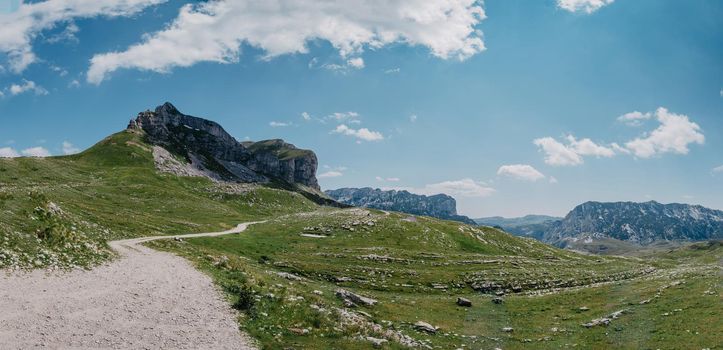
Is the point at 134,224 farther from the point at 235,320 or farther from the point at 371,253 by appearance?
the point at 235,320

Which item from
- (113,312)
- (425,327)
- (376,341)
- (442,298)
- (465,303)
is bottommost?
(442,298)

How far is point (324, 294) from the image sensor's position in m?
39.0

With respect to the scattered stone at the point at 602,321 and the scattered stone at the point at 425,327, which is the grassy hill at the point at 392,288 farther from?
the scattered stone at the point at 425,327

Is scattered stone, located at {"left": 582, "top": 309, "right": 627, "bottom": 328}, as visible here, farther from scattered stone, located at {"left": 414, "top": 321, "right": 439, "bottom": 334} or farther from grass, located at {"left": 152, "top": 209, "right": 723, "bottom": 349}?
scattered stone, located at {"left": 414, "top": 321, "right": 439, "bottom": 334}

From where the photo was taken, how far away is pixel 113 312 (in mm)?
25719

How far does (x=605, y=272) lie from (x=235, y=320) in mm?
66456

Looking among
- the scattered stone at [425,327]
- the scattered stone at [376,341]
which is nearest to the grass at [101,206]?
the scattered stone at [376,341]

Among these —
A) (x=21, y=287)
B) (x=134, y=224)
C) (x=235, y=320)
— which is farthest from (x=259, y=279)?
(x=134, y=224)

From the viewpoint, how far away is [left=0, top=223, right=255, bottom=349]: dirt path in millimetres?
21875

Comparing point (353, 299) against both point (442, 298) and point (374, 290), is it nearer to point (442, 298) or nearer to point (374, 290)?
point (374, 290)

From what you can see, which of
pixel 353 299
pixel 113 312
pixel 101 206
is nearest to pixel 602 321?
pixel 353 299

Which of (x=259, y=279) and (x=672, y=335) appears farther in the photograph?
(x=259, y=279)

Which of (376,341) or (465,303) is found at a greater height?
(376,341)

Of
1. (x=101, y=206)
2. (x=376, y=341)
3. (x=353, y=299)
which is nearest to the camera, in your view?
(x=376, y=341)
